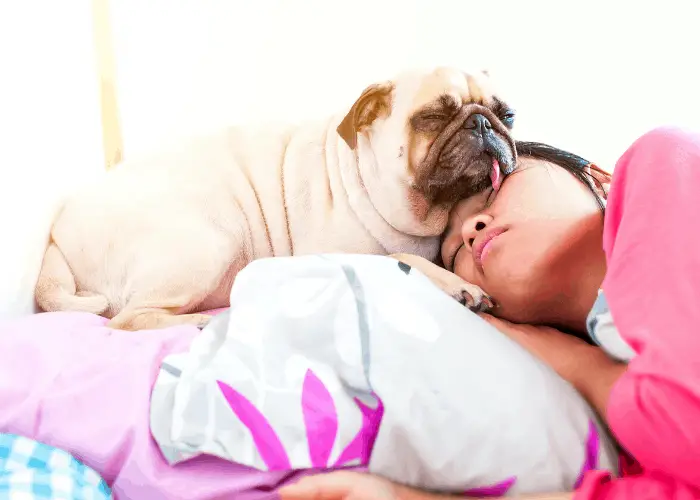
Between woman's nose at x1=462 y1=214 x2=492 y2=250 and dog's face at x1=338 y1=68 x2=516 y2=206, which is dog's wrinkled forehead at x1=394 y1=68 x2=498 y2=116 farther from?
woman's nose at x1=462 y1=214 x2=492 y2=250

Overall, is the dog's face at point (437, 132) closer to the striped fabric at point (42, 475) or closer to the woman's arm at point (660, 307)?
the woman's arm at point (660, 307)

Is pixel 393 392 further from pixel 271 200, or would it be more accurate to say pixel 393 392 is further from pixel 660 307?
pixel 271 200

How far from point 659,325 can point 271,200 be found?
2.76 feet

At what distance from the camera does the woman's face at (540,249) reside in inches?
33.5

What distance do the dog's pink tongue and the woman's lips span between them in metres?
0.15

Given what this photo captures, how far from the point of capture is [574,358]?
0.80m

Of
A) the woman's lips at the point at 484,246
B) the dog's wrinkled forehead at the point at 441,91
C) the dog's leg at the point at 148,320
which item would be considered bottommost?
the dog's leg at the point at 148,320

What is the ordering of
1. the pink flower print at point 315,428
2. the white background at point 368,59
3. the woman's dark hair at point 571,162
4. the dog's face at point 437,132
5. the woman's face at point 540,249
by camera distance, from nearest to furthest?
the pink flower print at point 315,428 → the woman's face at point 540,249 → the woman's dark hair at point 571,162 → the dog's face at point 437,132 → the white background at point 368,59

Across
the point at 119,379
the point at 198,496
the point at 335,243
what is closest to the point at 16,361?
the point at 119,379

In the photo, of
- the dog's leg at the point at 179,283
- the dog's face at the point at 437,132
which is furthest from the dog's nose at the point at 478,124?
the dog's leg at the point at 179,283

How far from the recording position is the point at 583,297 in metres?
0.86

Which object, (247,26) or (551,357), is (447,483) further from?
(247,26)

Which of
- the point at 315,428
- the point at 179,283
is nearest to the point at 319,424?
the point at 315,428

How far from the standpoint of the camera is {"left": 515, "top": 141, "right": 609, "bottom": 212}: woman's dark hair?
3.23ft
